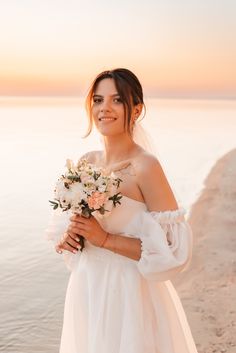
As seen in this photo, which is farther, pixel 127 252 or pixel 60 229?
pixel 60 229

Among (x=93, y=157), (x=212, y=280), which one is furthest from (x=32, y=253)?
(x=93, y=157)

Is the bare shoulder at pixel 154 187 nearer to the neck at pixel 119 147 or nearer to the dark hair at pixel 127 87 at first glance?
the neck at pixel 119 147

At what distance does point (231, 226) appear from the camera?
11953 mm

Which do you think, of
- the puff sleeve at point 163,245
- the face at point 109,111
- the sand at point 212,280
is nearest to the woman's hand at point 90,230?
the puff sleeve at point 163,245

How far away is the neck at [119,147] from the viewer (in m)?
3.65

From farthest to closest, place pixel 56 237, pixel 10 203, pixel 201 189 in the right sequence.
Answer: pixel 201 189
pixel 10 203
pixel 56 237

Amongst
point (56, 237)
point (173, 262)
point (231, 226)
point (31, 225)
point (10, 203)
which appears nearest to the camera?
point (173, 262)

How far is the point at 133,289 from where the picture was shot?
11.3ft

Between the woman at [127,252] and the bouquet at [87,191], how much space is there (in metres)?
0.10

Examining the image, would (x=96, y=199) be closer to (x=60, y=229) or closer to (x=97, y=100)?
(x=60, y=229)

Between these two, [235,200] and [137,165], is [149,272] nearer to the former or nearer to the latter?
[137,165]

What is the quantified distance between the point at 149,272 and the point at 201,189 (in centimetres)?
1500

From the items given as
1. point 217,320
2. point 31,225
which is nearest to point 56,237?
point 217,320

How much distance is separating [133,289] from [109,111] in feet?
3.70
